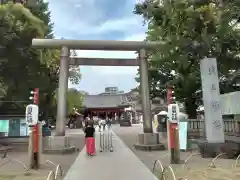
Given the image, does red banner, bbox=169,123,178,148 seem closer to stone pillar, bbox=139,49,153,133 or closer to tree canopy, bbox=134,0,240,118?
tree canopy, bbox=134,0,240,118

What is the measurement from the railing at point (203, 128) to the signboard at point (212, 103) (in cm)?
627

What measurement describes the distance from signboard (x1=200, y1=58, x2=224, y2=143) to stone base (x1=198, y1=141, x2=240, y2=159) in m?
0.31

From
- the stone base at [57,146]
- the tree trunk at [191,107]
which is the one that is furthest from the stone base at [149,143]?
the tree trunk at [191,107]

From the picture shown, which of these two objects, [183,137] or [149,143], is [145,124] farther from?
[183,137]

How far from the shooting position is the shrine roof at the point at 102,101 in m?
69.8

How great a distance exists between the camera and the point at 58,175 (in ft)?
31.7

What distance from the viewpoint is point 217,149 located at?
1360 centimetres

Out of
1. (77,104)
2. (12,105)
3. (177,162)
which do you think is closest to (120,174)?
(177,162)

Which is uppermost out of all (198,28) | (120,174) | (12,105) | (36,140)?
(198,28)

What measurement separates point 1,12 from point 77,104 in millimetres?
40087

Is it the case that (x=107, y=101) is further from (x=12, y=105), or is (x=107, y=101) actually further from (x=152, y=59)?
(x=152, y=59)

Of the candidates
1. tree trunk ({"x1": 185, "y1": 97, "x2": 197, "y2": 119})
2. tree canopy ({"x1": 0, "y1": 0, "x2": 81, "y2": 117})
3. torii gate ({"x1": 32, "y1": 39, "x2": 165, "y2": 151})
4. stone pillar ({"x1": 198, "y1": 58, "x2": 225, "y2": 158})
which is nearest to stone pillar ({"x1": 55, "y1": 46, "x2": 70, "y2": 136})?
torii gate ({"x1": 32, "y1": 39, "x2": 165, "y2": 151})

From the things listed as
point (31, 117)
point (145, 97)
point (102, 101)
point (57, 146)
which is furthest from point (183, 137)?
point (102, 101)

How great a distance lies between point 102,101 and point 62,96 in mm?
54035
